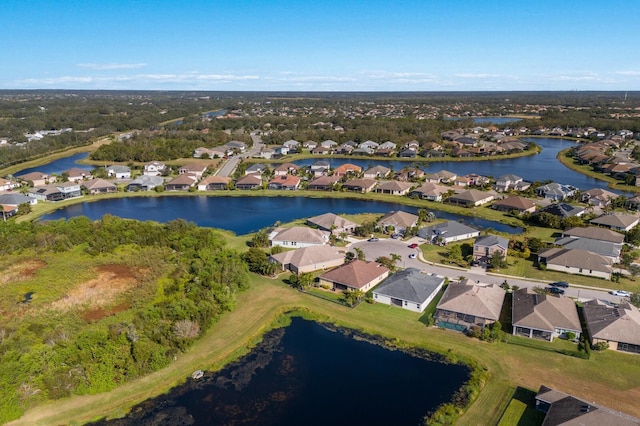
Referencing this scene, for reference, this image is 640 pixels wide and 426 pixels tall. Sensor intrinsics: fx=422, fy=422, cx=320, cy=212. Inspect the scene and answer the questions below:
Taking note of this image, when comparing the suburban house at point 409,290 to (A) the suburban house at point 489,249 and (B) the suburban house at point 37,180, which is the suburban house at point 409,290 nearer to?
(A) the suburban house at point 489,249

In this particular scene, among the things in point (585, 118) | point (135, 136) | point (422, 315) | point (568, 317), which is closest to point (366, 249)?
point (422, 315)

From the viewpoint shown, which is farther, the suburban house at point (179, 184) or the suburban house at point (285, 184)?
the suburban house at point (179, 184)

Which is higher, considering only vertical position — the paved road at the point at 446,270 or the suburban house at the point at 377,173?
the suburban house at the point at 377,173

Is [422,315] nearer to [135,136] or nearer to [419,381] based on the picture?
[419,381]

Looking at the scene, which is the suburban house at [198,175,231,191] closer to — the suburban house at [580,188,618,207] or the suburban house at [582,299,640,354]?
the suburban house at [580,188,618,207]

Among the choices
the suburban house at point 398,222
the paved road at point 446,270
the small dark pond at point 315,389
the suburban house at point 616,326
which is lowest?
the small dark pond at point 315,389

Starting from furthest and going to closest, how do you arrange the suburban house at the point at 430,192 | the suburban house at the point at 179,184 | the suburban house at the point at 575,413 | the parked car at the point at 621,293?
the suburban house at the point at 179,184 → the suburban house at the point at 430,192 → the parked car at the point at 621,293 → the suburban house at the point at 575,413

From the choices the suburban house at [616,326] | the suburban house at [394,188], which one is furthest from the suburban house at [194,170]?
the suburban house at [616,326]
